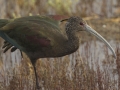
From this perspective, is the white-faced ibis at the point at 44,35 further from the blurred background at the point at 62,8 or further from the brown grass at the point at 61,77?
the blurred background at the point at 62,8

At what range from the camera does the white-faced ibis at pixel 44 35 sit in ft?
23.6

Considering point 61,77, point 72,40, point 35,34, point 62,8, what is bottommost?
point 61,77

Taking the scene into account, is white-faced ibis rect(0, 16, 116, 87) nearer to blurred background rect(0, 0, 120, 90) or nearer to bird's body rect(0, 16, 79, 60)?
bird's body rect(0, 16, 79, 60)

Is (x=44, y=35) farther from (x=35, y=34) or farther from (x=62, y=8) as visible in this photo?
(x=62, y=8)

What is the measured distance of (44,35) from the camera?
7.20 metres

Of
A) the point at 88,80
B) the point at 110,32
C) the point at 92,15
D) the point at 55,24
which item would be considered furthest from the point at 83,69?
the point at 92,15

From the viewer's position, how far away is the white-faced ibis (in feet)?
23.6

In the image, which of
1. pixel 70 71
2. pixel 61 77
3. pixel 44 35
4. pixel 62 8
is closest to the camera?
pixel 44 35

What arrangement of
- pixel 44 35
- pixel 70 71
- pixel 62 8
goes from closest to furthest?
pixel 44 35
pixel 70 71
pixel 62 8

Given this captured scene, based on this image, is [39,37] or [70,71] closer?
[39,37]

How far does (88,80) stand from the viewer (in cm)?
793

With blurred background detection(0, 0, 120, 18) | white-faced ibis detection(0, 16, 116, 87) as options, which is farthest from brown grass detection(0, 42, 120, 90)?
blurred background detection(0, 0, 120, 18)

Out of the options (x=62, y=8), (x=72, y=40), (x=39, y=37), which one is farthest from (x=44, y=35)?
(x=62, y=8)

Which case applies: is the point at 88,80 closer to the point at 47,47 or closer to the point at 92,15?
the point at 47,47
